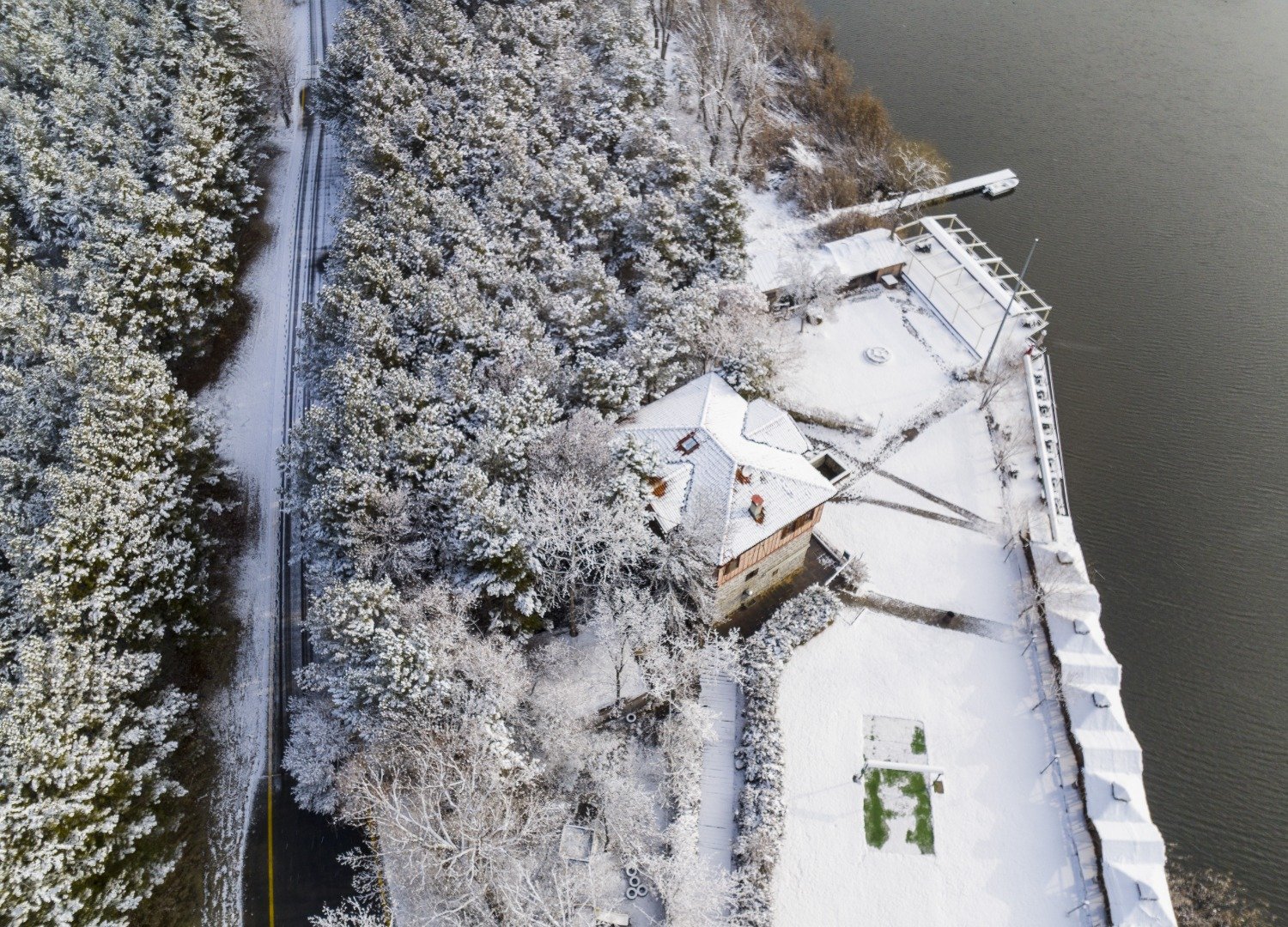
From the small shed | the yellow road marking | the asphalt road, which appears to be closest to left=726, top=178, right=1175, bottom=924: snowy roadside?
the small shed

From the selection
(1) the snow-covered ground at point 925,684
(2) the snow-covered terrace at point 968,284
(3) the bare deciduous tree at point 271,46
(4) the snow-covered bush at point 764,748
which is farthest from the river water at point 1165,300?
(3) the bare deciduous tree at point 271,46

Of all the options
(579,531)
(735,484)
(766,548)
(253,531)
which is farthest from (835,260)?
(253,531)

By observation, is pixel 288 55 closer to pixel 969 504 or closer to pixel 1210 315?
pixel 969 504

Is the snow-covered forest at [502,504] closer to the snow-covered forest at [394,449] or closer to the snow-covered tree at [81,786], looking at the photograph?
the snow-covered forest at [394,449]

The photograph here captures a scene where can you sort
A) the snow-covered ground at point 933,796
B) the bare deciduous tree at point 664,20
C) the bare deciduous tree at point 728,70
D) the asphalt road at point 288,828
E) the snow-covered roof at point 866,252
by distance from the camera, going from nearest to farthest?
the snow-covered ground at point 933,796, the asphalt road at point 288,828, the snow-covered roof at point 866,252, the bare deciduous tree at point 728,70, the bare deciduous tree at point 664,20

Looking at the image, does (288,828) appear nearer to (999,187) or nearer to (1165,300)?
(1165,300)

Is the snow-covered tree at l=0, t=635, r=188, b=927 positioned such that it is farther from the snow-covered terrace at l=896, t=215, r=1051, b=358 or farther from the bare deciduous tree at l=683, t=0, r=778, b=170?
the bare deciduous tree at l=683, t=0, r=778, b=170

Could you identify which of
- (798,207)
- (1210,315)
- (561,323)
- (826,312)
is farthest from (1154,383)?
(561,323)
